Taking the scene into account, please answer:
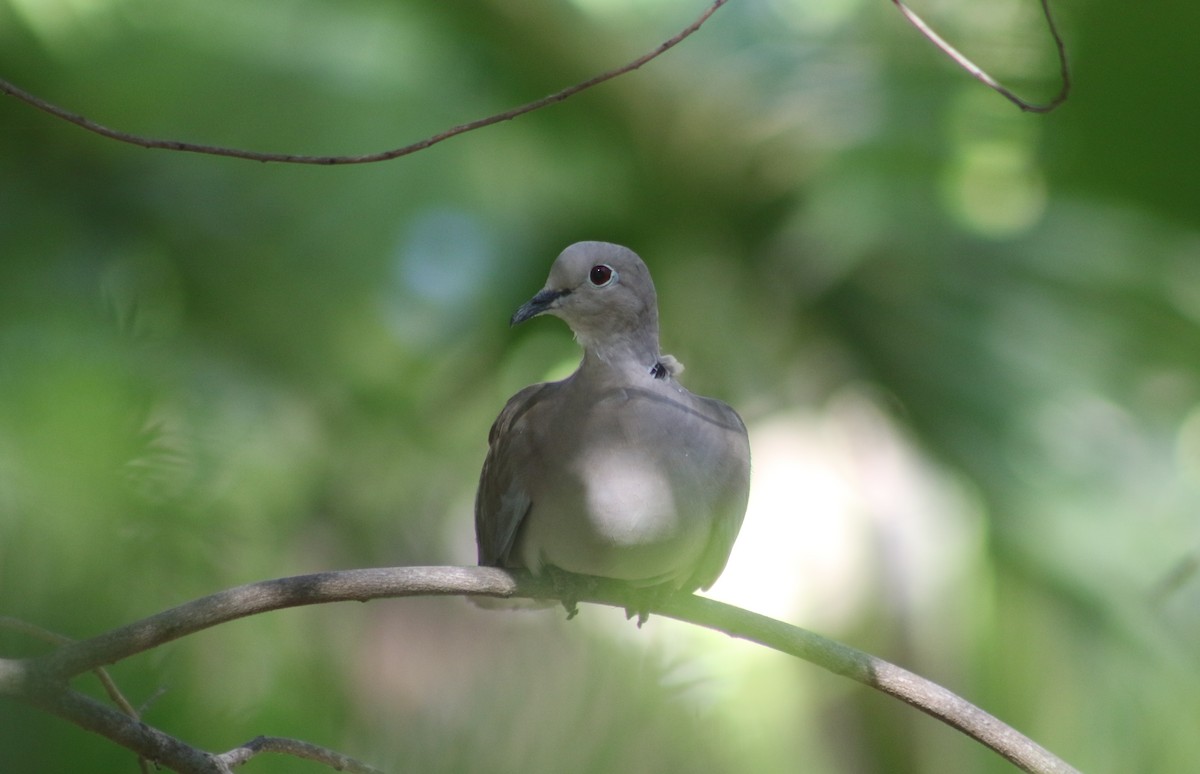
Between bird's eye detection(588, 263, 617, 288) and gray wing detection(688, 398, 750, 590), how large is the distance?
231 millimetres

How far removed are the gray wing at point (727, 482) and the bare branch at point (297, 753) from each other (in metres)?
0.74

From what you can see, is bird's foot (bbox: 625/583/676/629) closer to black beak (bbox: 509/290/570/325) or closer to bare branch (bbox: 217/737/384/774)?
black beak (bbox: 509/290/570/325)

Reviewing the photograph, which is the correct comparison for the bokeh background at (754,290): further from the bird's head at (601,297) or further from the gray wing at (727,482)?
the bird's head at (601,297)

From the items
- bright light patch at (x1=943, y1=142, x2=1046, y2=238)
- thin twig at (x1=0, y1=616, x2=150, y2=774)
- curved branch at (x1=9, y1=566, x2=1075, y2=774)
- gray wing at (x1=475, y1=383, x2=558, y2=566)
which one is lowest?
thin twig at (x1=0, y1=616, x2=150, y2=774)

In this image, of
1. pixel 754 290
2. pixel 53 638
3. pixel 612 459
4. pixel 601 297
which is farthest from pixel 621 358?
pixel 754 290

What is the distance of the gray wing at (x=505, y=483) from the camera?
1.84m

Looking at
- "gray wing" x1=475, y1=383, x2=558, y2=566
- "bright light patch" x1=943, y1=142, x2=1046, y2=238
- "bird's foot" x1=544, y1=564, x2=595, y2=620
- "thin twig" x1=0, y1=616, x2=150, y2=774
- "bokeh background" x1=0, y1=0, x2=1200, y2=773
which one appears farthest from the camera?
"bright light patch" x1=943, y1=142, x2=1046, y2=238

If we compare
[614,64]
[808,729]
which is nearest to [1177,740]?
[808,729]

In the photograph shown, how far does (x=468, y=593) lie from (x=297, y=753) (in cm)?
24

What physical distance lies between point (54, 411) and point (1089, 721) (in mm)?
2247

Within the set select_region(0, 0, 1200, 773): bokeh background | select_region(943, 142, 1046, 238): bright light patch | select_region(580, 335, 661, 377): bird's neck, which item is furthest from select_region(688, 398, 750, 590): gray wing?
select_region(943, 142, 1046, 238): bright light patch

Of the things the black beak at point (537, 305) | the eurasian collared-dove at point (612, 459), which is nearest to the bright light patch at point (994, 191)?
the eurasian collared-dove at point (612, 459)

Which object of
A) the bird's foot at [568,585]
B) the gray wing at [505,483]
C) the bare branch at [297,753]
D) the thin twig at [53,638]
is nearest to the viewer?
the thin twig at [53,638]

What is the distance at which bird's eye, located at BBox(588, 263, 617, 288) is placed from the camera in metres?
1.87
